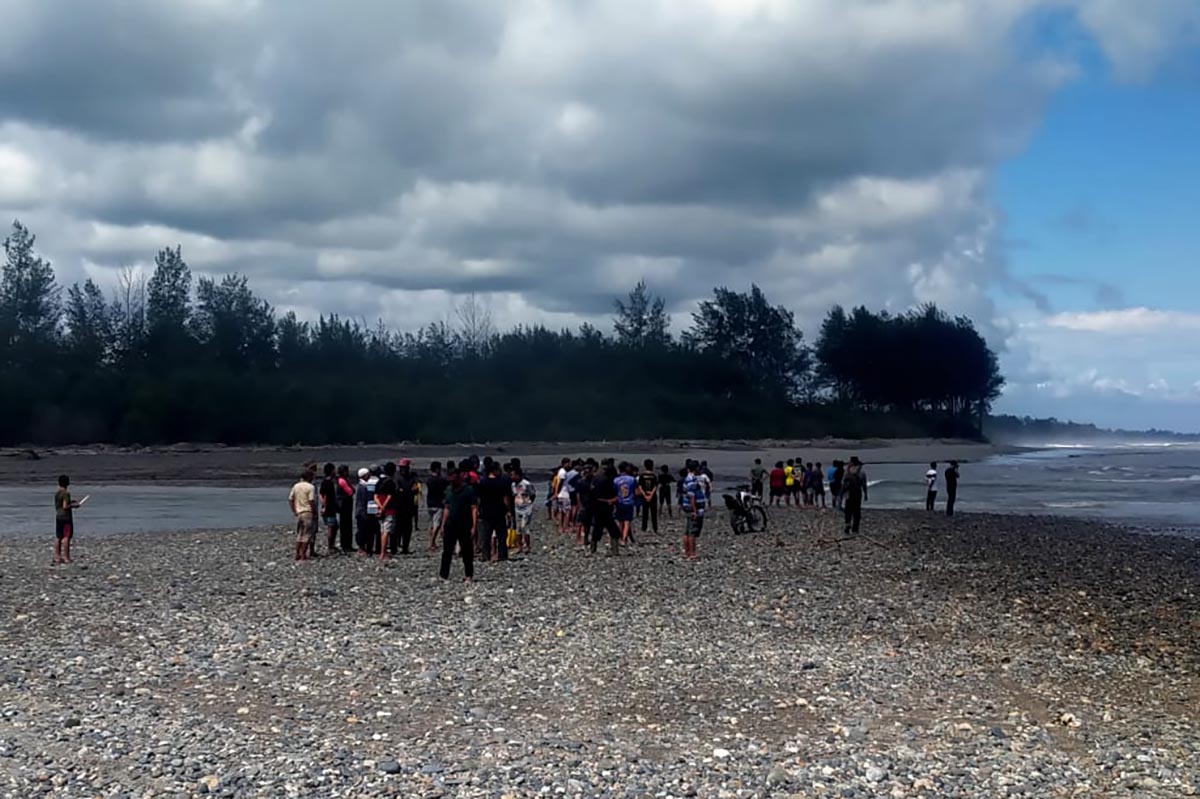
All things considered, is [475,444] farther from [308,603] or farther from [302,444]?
[308,603]

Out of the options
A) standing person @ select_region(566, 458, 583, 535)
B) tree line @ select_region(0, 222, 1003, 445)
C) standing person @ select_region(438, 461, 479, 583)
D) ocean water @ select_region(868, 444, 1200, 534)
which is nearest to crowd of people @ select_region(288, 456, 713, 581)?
standing person @ select_region(438, 461, 479, 583)

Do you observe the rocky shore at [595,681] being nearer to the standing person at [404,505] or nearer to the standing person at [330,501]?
the standing person at [404,505]

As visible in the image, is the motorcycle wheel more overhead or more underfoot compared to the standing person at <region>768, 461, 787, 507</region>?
more underfoot

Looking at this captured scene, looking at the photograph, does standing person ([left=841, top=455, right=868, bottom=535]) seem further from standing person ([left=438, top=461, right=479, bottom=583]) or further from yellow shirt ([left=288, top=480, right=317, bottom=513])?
yellow shirt ([left=288, top=480, right=317, bottom=513])

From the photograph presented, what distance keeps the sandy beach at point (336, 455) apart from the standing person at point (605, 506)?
37.6m

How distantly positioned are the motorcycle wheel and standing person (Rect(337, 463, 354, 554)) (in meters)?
9.92

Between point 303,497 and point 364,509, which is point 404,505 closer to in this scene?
point 364,509

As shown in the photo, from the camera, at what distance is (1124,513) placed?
43094 millimetres

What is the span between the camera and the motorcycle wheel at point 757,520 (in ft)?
98.6

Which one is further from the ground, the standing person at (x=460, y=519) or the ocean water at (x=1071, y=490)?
the standing person at (x=460, y=519)

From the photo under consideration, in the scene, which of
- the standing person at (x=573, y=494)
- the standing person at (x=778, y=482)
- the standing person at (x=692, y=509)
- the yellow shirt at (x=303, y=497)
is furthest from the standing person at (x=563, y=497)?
the standing person at (x=778, y=482)

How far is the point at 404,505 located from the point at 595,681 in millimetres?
11495

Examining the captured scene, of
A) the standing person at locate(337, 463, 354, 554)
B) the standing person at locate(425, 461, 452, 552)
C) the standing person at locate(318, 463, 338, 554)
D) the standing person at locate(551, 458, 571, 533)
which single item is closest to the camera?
the standing person at locate(425, 461, 452, 552)

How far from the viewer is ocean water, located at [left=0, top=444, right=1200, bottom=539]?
37.1m
